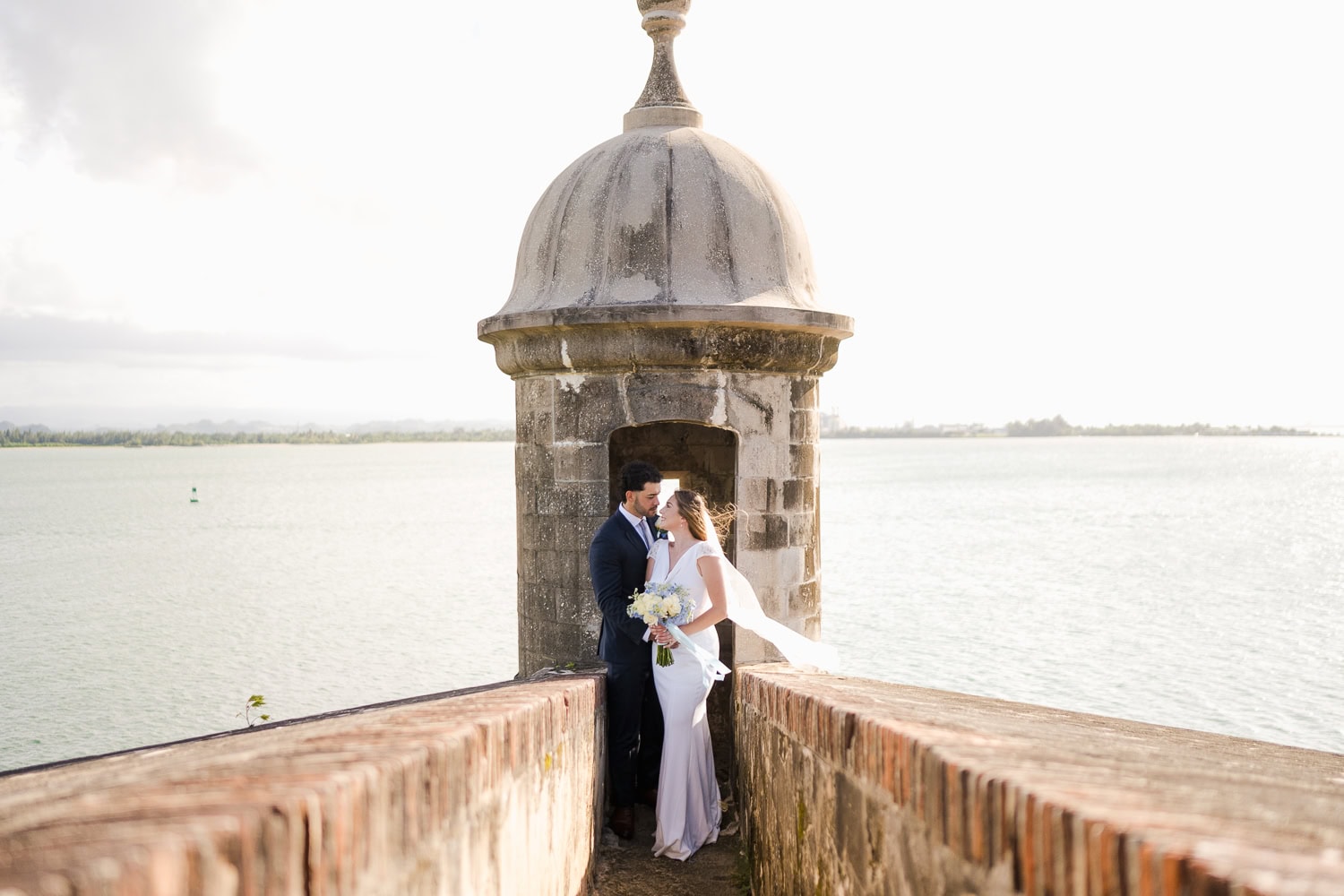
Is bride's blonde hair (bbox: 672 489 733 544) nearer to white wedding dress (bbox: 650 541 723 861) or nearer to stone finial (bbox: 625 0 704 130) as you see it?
white wedding dress (bbox: 650 541 723 861)

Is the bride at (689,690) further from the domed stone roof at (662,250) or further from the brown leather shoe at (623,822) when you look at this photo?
the domed stone roof at (662,250)

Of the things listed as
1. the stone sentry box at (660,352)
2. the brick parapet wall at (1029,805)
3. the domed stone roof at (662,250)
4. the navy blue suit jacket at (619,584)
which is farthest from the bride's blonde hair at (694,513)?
the brick parapet wall at (1029,805)

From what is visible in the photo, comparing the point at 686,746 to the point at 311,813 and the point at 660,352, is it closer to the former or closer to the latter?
the point at 660,352

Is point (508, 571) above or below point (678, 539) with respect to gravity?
below

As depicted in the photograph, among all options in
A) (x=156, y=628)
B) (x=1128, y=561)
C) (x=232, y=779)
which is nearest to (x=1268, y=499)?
(x=1128, y=561)

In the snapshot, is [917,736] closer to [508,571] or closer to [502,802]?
[502,802]

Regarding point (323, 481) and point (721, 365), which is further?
point (323, 481)

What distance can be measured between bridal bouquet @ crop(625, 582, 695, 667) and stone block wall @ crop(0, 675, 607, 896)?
136 centimetres

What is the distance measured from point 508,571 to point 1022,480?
166 ft

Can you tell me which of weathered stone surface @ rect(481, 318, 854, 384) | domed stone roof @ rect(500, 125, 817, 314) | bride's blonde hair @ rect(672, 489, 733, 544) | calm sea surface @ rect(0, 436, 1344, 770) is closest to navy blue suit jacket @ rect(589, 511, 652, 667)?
bride's blonde hair @ rect(672, 489, 733, 544)

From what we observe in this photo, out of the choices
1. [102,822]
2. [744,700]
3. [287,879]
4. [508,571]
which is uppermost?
[102,822]

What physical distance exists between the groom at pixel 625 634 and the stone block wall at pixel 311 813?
1.63m

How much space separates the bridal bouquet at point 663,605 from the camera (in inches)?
160

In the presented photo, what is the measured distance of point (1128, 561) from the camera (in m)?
31.2
